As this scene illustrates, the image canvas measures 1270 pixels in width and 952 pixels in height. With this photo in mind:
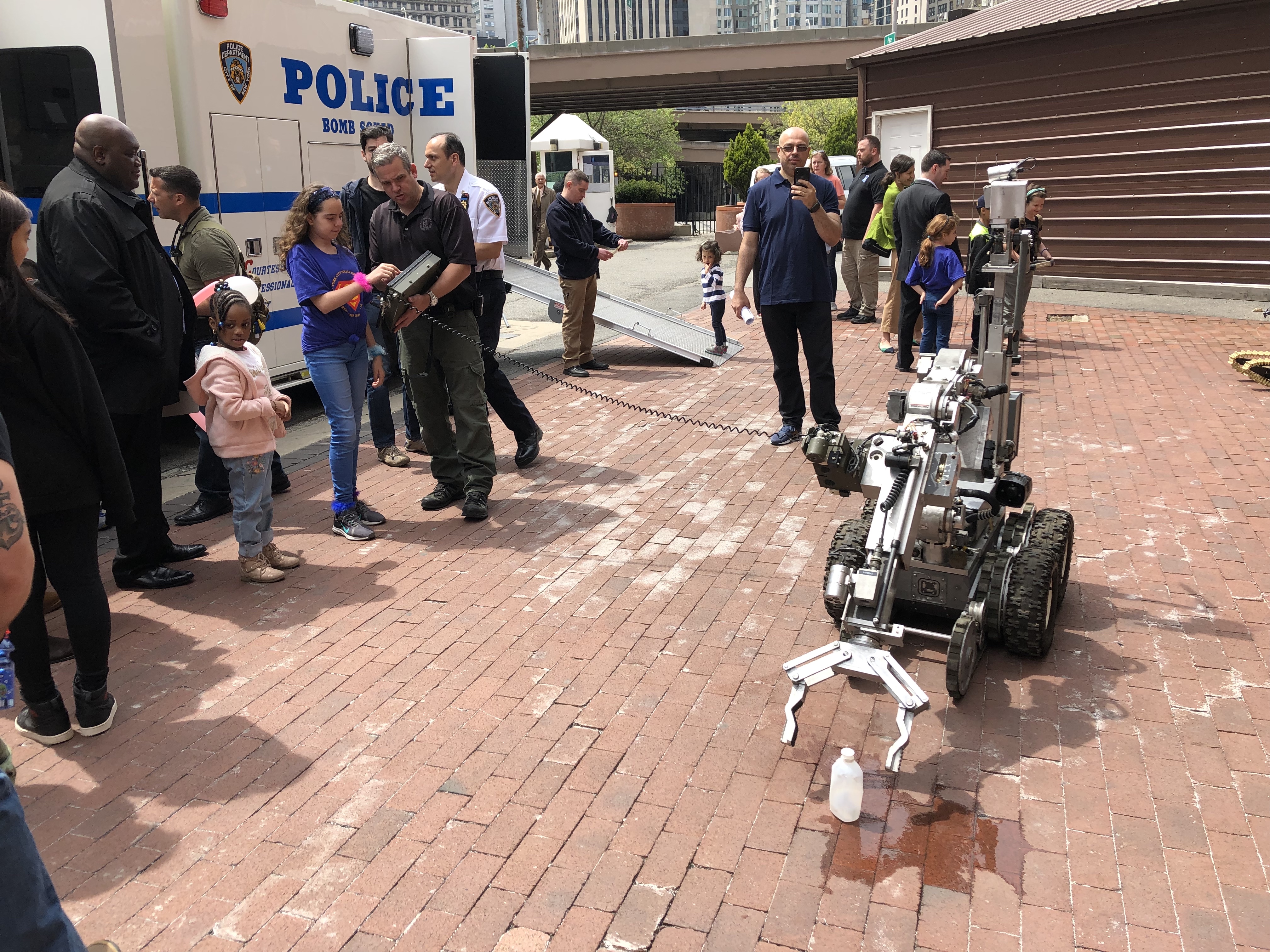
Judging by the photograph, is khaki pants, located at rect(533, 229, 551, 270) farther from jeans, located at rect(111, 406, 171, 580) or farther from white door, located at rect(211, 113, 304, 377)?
jeans, located at rect(111, 406, 171, 580)

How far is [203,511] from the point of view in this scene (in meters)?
6.14

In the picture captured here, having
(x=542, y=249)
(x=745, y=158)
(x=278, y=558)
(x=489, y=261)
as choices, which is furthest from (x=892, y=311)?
(x=745, y=158)

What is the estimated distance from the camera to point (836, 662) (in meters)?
3.38

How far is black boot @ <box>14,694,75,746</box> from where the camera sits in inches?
146

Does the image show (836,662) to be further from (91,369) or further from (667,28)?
(667,28)

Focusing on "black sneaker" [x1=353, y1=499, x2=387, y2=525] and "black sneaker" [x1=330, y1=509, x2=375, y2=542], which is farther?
"black sneaker" [x1=353, y1=499, x2=387, y2=525]

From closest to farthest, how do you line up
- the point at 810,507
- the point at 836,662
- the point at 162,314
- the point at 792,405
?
1. the point at 836,662
2. the point at 162,314
3. the point at 810,507
4. the point at 792,405

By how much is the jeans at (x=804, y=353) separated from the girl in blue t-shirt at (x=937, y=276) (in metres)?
2.20

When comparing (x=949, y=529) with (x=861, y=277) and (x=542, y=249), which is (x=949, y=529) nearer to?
(x=861, y=277)

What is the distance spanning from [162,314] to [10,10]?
3203mm

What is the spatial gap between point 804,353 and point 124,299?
4.35 m

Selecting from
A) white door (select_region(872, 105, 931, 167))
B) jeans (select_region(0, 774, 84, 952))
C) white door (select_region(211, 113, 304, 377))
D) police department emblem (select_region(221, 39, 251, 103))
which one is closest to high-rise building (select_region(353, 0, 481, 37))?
white door (select_region(872, 105, 931, 167))

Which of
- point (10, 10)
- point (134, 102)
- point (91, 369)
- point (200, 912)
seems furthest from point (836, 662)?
point (10, 10)

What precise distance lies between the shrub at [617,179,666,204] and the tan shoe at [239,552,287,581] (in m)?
29.2
